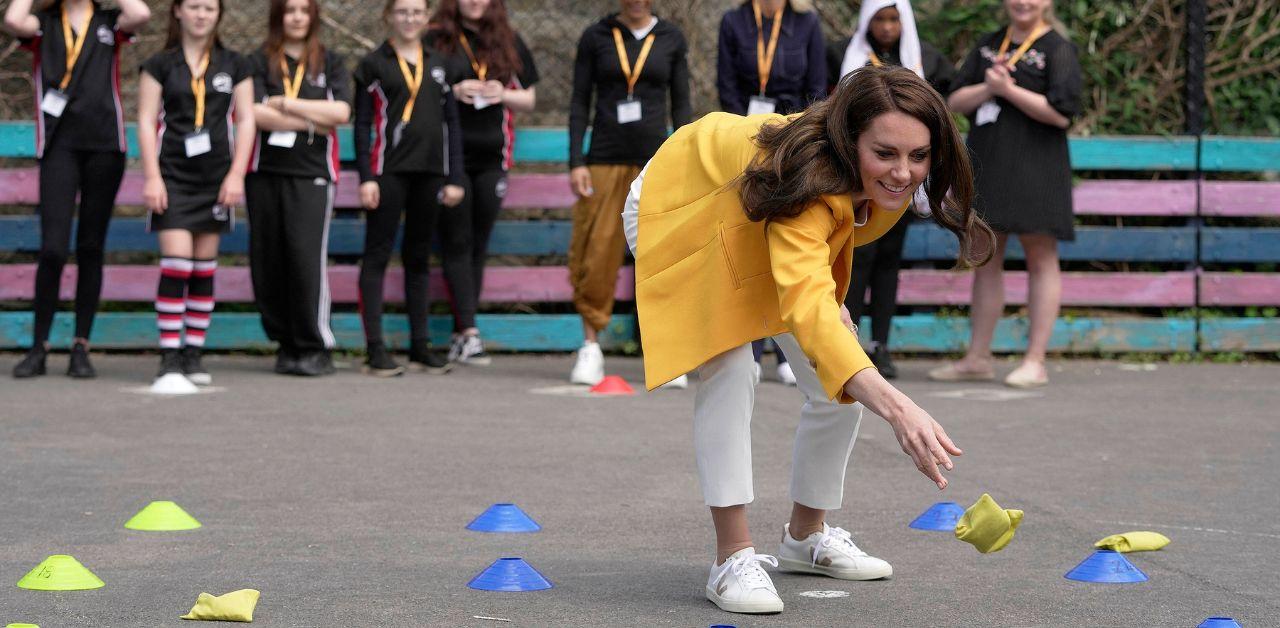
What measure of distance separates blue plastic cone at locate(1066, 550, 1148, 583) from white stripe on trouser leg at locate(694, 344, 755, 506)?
0.96m

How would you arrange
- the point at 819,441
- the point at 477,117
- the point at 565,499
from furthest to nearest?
the point at 477,117 → the point at 565,499 → the point at 819,441

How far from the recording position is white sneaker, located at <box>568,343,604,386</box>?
874 centimetres

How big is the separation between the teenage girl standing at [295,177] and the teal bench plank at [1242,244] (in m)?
5.53

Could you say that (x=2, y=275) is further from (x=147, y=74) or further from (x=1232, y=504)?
(x=1232, y=504)

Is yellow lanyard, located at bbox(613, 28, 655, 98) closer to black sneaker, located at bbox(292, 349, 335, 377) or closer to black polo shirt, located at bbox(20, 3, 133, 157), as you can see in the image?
black sneaker, located at bbox(292, 349, 335, 377)

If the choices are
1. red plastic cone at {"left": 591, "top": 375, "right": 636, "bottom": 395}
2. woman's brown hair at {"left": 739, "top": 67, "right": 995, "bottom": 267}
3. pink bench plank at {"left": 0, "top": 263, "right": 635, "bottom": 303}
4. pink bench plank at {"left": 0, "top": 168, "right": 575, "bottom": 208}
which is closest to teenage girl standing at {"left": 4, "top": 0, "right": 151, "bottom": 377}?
pink bench plank at {"left": 0, "top": 168, "right": 575, "bottom": 208}

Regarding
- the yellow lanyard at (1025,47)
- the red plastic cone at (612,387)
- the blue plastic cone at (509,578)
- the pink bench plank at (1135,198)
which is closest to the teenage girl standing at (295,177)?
the red plastic cone at (612,387)

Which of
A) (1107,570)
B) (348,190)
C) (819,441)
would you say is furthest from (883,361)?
(819,441)

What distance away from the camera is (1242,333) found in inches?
406

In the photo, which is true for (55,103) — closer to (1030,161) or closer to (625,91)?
(625,91)

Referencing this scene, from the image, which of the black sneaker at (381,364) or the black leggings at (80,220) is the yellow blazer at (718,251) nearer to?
the black sneaker at (381,364)

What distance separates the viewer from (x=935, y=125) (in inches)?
147

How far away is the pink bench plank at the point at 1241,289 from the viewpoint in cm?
1034

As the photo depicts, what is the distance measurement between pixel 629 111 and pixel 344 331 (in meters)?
2.49
